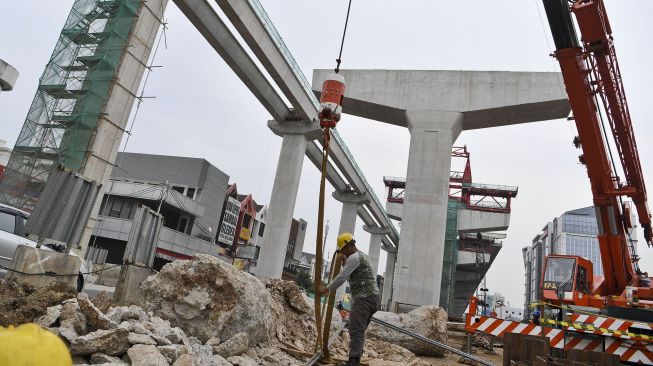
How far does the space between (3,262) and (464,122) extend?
56.5 feet

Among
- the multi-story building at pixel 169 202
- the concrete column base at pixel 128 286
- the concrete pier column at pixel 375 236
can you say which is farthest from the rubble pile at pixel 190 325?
the concrete pier column at pixel 375 236

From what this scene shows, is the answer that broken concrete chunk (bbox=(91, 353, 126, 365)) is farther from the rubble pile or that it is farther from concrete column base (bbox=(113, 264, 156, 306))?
concrete column base (bbox=(113, 264, 156, 306))

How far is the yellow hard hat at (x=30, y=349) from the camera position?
101 centimetres

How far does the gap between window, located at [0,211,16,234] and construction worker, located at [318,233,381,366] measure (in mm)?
6116

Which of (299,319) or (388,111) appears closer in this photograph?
(299,319)

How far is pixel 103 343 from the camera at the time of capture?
3877mm

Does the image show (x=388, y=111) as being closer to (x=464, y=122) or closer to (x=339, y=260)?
(x=464, y=122)

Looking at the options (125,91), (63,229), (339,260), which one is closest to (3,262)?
(63,229)

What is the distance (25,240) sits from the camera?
7.58m

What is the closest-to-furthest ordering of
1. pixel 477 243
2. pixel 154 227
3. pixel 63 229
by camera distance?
pixel 63 229 → pixel 154 227 → pixel 477 243

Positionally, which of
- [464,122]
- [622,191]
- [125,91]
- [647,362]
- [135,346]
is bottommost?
[135,346]

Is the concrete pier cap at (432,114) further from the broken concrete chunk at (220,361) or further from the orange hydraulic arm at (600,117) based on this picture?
the broken concrete chunk at (220,361)

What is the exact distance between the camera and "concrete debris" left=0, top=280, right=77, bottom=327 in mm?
4555

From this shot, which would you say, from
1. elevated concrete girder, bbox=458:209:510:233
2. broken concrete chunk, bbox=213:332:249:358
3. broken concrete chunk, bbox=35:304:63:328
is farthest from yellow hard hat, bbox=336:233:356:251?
elevated concrete girder, bbox=458:209:510:233
